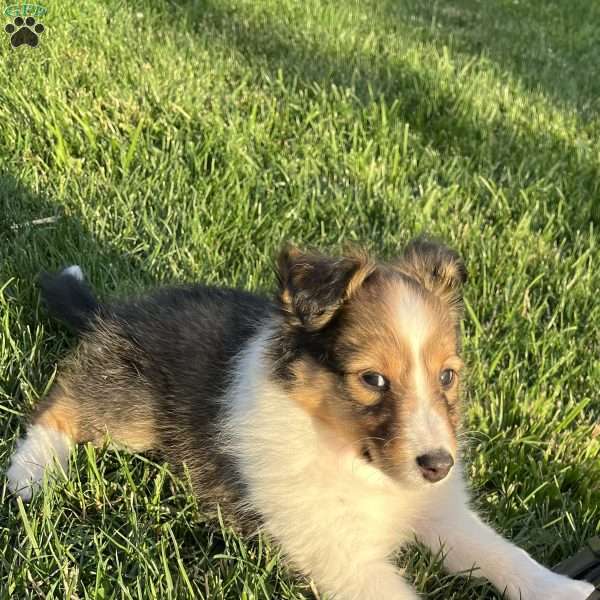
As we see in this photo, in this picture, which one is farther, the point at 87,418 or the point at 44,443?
the point at 87,418

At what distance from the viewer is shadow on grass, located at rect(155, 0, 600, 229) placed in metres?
5.18

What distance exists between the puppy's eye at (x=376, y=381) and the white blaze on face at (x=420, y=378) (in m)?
0.09

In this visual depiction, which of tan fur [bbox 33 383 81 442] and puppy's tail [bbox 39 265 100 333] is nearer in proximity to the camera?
tan fur [bbox 33 383 81 442]

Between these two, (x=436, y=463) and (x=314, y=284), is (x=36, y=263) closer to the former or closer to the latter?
(x=314, y=284)

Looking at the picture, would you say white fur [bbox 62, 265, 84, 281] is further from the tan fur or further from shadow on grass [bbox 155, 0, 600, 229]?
shadow on grass [bbox 155, 0, 600, 229]

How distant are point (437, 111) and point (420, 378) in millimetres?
3854

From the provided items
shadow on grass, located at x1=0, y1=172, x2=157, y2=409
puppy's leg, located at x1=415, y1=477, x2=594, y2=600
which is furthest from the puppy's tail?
puppy's leg, located at x1=415, y1=477, x2=594, y2=600


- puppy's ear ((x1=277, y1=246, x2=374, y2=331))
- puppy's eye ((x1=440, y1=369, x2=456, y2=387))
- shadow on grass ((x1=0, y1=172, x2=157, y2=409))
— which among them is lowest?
shadow on grass ((x1=0, y1=172, x2=157, y2=409))

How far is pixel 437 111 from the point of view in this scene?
5.68 m

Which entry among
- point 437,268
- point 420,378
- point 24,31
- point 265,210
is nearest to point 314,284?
point 420,378

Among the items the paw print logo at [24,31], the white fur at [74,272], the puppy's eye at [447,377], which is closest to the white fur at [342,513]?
the puppy's eye at [447,377]

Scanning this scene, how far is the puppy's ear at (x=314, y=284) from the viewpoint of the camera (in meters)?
2.30

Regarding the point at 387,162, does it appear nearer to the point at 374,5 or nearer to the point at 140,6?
the point at 140,6

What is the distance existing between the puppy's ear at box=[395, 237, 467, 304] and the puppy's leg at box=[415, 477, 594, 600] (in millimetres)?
717
